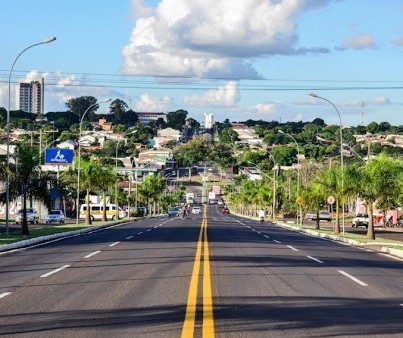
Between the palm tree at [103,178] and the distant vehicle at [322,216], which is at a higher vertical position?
the palm tree at [103,178]

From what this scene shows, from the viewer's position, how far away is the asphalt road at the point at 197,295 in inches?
451

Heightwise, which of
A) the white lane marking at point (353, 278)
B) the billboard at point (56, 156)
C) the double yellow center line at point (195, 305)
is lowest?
the white lane marking at point (353, 278)

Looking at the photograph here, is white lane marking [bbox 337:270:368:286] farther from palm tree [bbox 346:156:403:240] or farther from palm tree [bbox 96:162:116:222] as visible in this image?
palm tree [bbox 96:162:116:222]

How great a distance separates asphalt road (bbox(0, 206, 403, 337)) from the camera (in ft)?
37.6

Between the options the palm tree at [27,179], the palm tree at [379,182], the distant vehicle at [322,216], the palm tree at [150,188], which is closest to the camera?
the palm tree at [27,179]

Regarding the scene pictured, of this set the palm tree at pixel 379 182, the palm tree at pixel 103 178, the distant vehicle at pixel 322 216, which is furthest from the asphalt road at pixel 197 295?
the distant vehicle at pixel 322 216

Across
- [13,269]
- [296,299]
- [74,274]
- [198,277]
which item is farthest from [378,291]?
[13,269]

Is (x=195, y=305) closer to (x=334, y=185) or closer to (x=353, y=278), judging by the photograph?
(x=353, y=278)

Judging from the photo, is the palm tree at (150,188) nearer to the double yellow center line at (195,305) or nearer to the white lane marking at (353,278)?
the double yellow center line at (195,305)

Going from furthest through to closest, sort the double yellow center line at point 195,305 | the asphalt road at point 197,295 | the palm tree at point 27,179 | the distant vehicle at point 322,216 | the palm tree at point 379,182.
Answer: the distant vehicle at point 322,216, the palm tree at point 379,182, the palm tree at point 27,179, the asphalt road at point 197,295, the double yellow center line at point 195,305

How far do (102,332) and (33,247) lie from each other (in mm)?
21682

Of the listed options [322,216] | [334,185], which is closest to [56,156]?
[334,185]

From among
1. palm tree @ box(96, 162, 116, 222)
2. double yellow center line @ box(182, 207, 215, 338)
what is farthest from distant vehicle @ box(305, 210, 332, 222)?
double yellow center line @ box(182, 207, 215, 338)

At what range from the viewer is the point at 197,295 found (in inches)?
593
